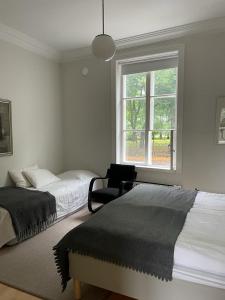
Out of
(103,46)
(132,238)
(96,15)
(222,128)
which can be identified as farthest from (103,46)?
(222,128)

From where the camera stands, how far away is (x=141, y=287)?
1.73 meters

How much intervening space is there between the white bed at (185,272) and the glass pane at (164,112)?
2.36 meters

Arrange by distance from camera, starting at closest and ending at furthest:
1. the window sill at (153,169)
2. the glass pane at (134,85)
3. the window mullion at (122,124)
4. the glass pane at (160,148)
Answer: the window sill at (153,169)
the glass pane at (160,148)
the glass pane at (134,85)
the window mullion at (122,124)

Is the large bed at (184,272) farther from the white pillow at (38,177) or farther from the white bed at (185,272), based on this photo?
the white pillow at (38,177)

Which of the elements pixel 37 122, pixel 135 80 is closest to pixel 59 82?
pixel 37 122

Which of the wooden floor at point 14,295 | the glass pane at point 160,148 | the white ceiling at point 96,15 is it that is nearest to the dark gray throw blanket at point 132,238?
the wooden floor at point 14,295

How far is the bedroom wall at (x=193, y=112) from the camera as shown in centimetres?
365

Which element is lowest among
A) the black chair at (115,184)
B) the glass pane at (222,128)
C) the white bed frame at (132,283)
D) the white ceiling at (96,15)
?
the white bed frame at (132,283)

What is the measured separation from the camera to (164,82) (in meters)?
4.19

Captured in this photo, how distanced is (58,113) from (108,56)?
9.02ft

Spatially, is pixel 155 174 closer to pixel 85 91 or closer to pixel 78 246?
pixel 85 91

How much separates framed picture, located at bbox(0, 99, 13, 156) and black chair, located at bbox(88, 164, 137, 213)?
1503 millimetres

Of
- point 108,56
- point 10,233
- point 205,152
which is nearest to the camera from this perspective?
point 108,56

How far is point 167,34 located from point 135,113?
1.43 meters
